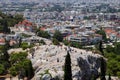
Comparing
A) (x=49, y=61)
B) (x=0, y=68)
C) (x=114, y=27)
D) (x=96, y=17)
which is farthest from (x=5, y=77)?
(x=96, y=17)

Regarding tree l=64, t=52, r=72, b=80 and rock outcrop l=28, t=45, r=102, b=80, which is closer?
tree l=64, t=52, r=72, b=80

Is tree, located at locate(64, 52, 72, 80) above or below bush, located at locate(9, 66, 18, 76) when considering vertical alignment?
above

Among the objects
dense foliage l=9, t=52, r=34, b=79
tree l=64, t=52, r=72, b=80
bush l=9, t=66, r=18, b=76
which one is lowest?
bush l=9, t=66, r=18, b=76

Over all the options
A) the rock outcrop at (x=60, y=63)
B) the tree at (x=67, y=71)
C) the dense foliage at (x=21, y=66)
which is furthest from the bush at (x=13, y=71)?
the tree at (x=67, y=71)

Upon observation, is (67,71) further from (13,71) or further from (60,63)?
(13,71)

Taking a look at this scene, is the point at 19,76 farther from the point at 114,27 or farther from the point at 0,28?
the point at 114,27

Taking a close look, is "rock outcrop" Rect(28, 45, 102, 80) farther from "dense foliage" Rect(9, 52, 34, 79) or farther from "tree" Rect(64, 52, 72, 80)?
"tree" Rect(64, 52, 72, 80)

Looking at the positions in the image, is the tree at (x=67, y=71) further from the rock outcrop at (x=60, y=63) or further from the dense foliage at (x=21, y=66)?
the dense foliage at (x=21, y=66)

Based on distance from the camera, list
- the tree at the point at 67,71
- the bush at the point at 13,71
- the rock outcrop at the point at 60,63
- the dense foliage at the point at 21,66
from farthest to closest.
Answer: the bush at the point at 13,71, the dense foliage at the point at 21,66, the rock outcrop at the point at 60,63, the tree at the point at 67,71

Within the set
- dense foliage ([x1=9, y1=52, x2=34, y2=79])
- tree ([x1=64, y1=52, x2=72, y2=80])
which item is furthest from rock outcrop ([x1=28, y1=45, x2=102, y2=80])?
tree ([x1=64, y1=52, x2=72, y2=80])

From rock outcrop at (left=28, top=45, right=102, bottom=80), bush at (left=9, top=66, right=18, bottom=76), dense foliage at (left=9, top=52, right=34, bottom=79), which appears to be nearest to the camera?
rock outcrop at (left=28, top=45, right=102, bottom=80)
